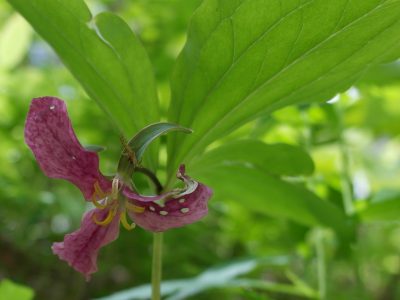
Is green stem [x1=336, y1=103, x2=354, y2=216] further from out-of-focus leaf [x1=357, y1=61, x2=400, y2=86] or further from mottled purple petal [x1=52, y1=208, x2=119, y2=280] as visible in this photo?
mottled purple petal [x1=52, y1=208, x2=119, y2=280]

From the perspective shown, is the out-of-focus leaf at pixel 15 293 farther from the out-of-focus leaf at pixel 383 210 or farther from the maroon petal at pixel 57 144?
the out-of-focus leaf at pixel 383 210

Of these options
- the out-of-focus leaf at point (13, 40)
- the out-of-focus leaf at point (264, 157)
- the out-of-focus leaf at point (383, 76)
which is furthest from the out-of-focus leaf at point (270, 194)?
the out-of-focus leaf at point (13, 40)

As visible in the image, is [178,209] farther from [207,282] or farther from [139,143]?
[207,282]

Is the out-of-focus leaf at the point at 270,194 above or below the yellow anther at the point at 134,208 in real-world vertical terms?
below

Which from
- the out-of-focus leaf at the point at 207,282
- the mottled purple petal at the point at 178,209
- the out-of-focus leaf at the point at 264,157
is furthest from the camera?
the out-of-focus leaf at the point at 207,282

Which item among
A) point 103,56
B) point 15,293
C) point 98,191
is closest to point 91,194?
point 98,191

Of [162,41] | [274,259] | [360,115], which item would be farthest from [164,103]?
[274,259]

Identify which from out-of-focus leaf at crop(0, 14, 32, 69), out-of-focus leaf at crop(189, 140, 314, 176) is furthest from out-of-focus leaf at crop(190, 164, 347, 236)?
out-of-focus leaf at crop(0, 14, 32, 69)
